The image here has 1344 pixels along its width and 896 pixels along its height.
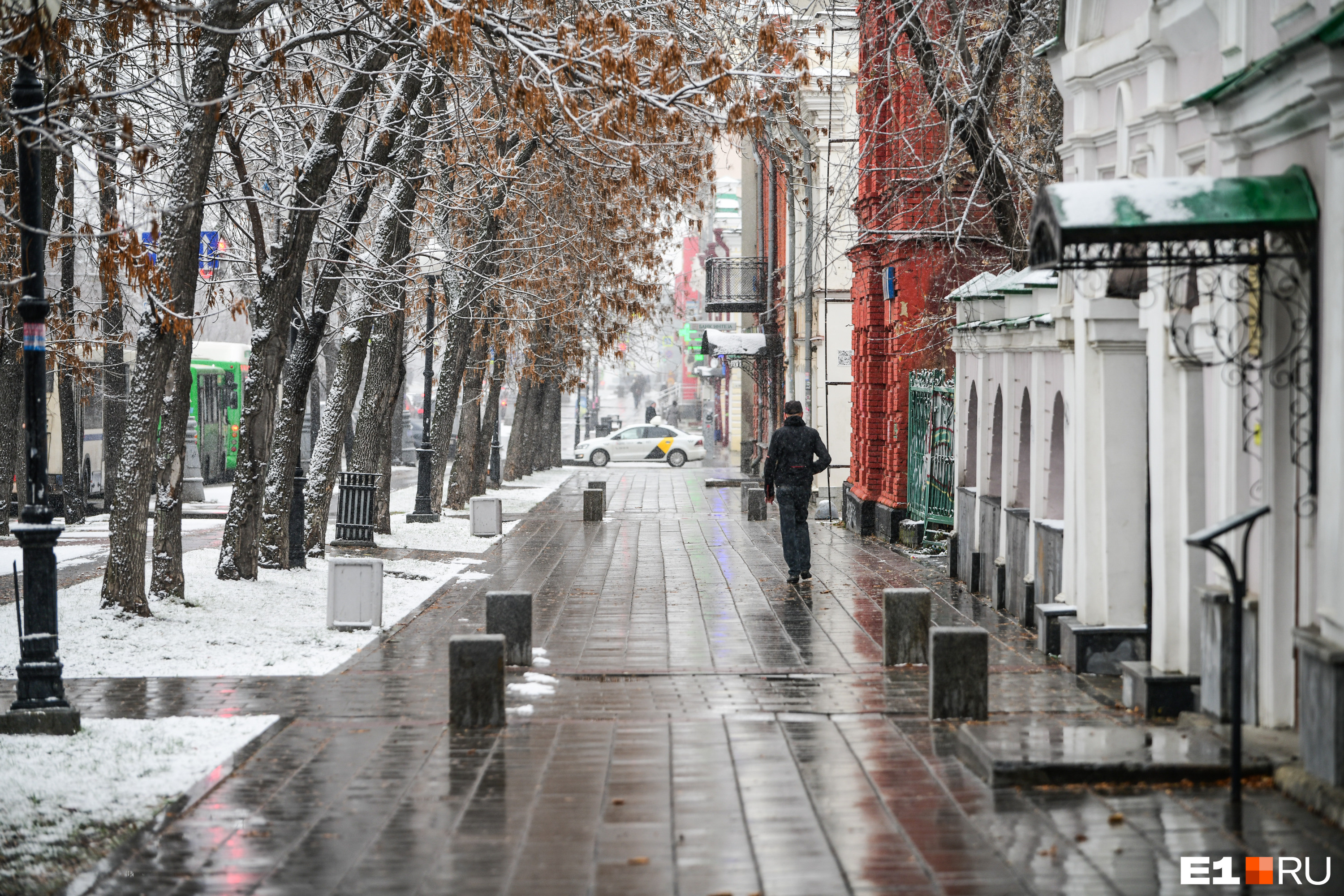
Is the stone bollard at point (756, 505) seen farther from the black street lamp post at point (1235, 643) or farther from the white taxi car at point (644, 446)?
the white taxi car at point (644, 446)

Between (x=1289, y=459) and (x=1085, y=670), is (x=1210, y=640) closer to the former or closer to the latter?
(x=1289, y=459)

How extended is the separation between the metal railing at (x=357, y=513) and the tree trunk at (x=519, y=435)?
61.7 feet

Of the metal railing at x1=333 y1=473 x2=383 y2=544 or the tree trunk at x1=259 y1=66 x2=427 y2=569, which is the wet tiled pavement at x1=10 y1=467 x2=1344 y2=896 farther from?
the metal railing at x1=333 y1=473 x2=383 y2=544

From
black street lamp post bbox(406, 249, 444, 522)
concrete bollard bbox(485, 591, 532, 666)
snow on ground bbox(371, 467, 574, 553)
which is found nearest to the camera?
concrete bollard bbox(485, 591, 532, 666)

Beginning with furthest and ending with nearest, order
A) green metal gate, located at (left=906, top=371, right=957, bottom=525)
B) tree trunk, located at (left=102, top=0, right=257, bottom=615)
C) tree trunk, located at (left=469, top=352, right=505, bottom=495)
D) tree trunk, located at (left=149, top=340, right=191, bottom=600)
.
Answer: tree trunk, located at (left=469, top=352, right=505, bottom=495), green metal gate, located at (left=906, top=371, right=957, bottom=525), tree trunk, located at (left=149, top=340, right=191, bottom=600), tree trunk, located at (left=102, top=0, right=257, bottom=615)

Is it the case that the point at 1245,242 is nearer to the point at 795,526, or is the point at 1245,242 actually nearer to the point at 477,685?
the point at 477,685

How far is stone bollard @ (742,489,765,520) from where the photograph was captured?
2675cm

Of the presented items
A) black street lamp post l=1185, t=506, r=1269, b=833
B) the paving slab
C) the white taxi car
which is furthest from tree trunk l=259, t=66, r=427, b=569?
the white taxi car

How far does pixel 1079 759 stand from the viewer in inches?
298

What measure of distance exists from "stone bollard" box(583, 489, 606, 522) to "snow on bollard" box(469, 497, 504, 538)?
3459 millimetres

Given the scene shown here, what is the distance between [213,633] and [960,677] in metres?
6.56

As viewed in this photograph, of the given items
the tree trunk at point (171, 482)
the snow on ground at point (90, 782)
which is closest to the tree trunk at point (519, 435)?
the tree trunk at point (171, 482)

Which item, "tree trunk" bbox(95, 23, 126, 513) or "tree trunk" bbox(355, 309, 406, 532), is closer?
"tree trunk" bbox(95, 23, 126, 513)

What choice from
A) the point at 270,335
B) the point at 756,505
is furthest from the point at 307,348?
the point at 756,505
